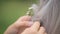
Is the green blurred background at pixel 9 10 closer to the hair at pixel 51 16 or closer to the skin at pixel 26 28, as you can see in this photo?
the skin at pixel 26 28

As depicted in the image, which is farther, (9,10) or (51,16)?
(9,10)

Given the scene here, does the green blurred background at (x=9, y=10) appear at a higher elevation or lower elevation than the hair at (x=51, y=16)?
higher

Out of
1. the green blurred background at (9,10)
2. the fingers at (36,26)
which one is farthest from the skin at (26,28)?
the green blurred background at (9,10)

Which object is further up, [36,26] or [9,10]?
[9,10]

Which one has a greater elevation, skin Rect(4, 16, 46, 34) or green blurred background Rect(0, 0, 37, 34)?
green blurred background Rect(0, 0, 37, 34)

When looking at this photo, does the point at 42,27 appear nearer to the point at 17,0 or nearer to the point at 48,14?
the point at 48,14

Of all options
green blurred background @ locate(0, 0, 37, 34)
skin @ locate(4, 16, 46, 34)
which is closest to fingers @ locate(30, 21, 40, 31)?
skin @ locate(4, 16, 46, 34)

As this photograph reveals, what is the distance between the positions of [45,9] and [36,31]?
0.31ft

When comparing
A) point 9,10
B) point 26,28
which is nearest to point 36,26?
point 26,28

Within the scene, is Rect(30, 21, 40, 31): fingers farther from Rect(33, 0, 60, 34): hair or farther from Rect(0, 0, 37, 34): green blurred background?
Rect(0, 0, 37, 34): green blurred background

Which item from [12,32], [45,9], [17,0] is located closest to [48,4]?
[45,9]

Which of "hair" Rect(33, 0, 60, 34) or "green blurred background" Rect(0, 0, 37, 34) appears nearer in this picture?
"hair" Rect(33, 0, 60, 34)

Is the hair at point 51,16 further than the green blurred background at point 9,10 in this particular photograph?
No

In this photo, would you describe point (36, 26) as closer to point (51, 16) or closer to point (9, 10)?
point (51, 16)
